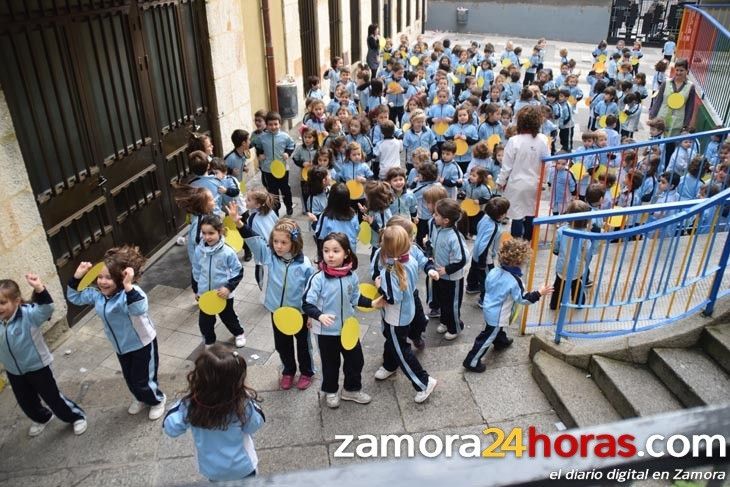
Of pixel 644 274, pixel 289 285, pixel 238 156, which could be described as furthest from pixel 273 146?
pixel 644 274

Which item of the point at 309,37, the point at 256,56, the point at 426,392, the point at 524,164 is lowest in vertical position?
the point at 426,392

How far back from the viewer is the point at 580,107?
14.5 m

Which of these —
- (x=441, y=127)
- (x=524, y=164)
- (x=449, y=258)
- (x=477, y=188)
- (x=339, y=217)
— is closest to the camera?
(x=449, y=258)

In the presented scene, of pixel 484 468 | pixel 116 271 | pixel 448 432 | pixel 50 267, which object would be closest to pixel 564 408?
pixel 448 432

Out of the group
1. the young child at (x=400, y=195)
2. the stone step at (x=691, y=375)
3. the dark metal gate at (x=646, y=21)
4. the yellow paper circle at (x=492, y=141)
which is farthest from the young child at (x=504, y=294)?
the dark metal gate at (x=646, y=21)

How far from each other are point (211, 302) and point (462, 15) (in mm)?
26032

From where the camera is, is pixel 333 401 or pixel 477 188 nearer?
pixel 333 401

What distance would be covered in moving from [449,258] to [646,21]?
24892 millimetres

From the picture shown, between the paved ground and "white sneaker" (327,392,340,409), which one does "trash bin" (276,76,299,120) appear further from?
"white sneaker" (327,392,340,409)

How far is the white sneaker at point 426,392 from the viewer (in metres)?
4.29

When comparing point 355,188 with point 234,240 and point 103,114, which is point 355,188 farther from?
point 103,114

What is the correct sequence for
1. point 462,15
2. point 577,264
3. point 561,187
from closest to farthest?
1. point 577,264
2. point 561,187
3. point 462,15

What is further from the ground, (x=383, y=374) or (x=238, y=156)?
(x=238, y=156)

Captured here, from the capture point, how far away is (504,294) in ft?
14.2
